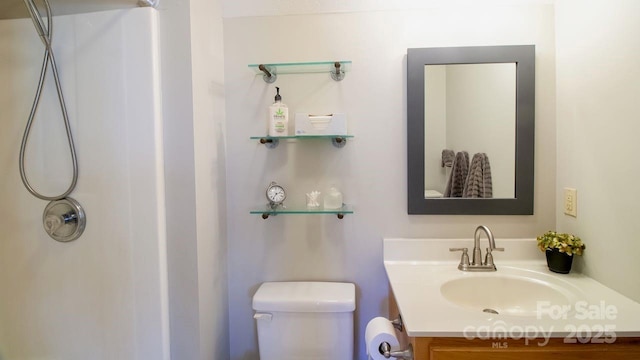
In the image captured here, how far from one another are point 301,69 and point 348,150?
1.43ft

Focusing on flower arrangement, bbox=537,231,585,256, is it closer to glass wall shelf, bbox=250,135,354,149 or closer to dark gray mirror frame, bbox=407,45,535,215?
dark gray mirror frame, bbox=407,45,535,215

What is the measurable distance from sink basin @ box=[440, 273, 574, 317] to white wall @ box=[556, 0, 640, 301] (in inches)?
8.3

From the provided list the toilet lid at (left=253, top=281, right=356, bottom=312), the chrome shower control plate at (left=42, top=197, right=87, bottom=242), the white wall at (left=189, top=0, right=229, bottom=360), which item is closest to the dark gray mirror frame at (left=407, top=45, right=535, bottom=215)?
the toilet lid at (left=253, top=281, right=356, bottom=312)

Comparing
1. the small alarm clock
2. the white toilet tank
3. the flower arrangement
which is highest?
the small alarm clock

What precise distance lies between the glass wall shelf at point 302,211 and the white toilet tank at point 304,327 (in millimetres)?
353

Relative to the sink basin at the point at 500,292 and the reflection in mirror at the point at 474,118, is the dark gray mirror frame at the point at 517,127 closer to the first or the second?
the reflection in mirror at the point at 474,118

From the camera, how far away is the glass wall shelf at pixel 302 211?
4.17 feet

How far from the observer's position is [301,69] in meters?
1.32

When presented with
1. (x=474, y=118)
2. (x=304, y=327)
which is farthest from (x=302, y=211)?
(x=474, y=118)

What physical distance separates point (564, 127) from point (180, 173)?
1602mm

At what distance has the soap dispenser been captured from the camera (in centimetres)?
127

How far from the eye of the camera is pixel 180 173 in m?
1.06

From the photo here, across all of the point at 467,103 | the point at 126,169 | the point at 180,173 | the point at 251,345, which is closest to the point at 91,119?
the point at 126,169

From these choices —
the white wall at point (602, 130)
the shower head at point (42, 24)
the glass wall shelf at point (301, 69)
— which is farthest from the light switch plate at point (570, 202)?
the shower head at point (42, 24)
